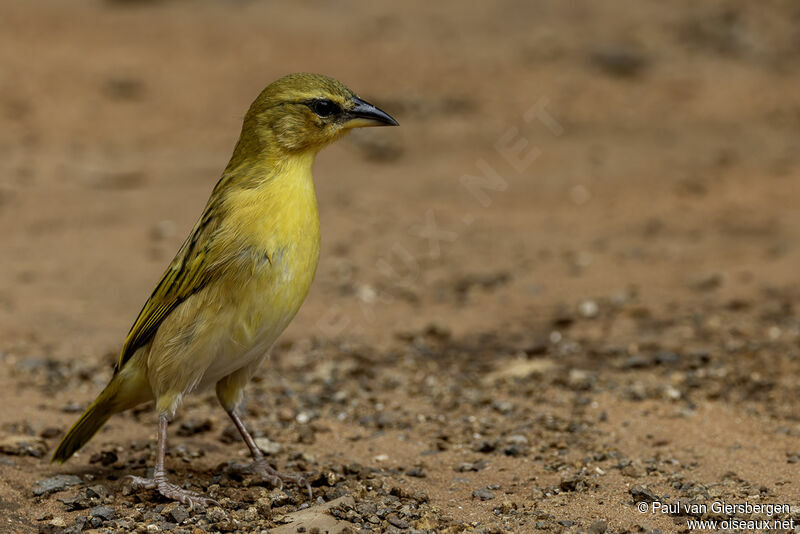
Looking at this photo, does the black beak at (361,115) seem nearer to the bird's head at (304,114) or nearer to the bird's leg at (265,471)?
the bird's head at (304,114)

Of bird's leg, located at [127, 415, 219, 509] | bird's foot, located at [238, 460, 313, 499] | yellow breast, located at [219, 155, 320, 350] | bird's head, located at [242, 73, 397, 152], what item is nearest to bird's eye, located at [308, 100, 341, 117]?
bird's head, located at [242, 73, 397, 152]

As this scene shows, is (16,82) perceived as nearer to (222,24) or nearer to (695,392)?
(222,24)

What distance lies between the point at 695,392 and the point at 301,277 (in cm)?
314

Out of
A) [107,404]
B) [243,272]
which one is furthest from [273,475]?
[243,272]

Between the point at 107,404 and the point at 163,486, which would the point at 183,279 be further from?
the point at 163,486

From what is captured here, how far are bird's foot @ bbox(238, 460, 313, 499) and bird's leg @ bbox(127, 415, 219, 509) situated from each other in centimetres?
44

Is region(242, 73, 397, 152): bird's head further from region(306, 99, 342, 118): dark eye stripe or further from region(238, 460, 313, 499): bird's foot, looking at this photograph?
region(238, 460, 313, 499): bird's foot

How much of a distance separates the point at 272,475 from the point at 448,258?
18.2ft

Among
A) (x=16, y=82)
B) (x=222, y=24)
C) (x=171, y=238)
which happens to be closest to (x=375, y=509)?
(x=171, y=238)

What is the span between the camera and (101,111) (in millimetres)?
15172

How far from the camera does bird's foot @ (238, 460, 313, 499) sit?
212 inches

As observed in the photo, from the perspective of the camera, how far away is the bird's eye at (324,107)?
527 cm

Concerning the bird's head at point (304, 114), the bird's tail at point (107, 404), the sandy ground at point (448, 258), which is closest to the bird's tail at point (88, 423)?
the bird's tail at point (107, 404)

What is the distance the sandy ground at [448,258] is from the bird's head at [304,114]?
172 cm
